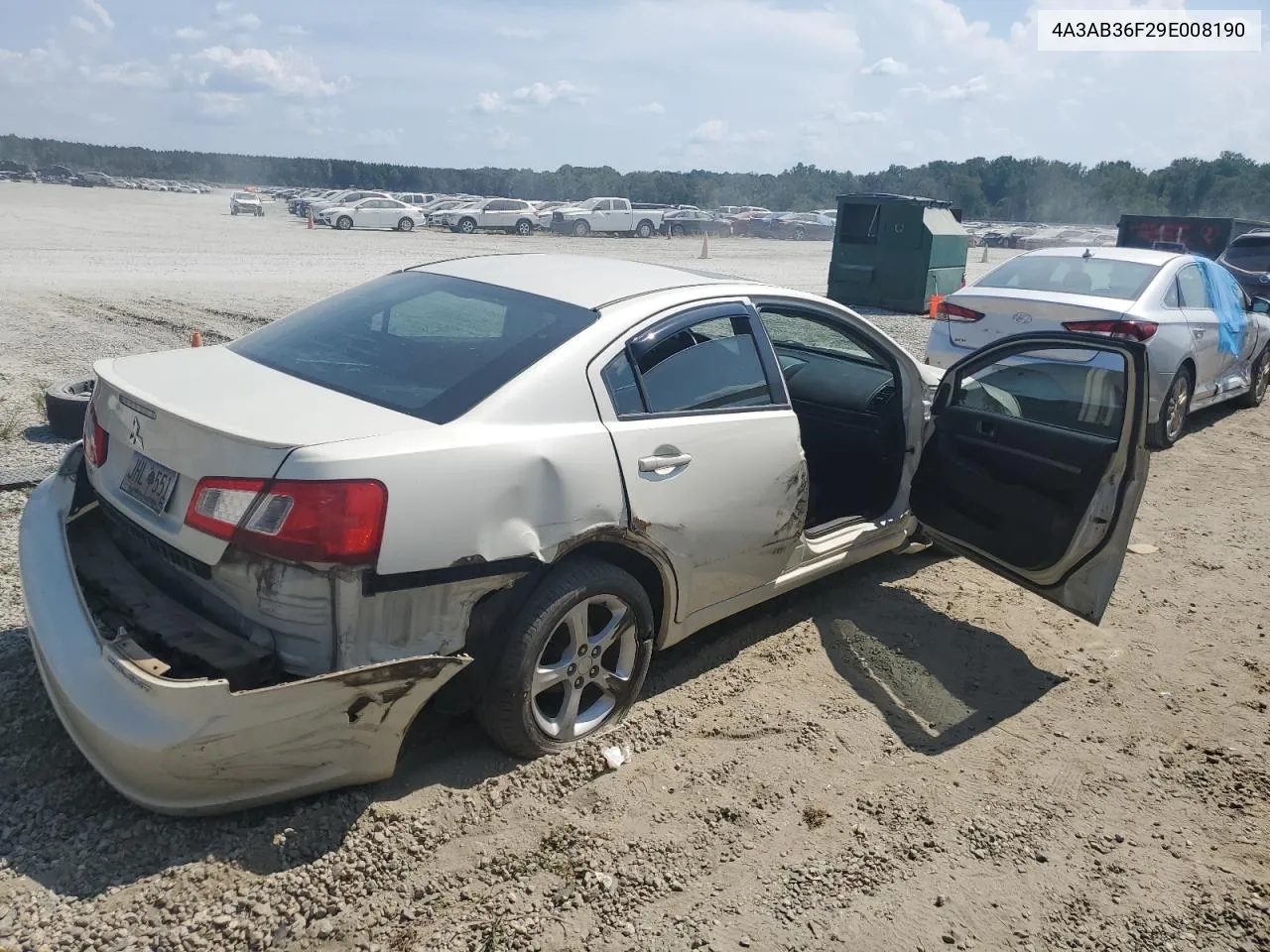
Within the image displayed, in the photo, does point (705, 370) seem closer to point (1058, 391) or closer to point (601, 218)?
point (1058, 391)

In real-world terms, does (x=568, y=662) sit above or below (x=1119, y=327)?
below

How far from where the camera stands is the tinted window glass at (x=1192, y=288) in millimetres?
8289

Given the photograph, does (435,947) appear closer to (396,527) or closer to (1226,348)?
(396,527)

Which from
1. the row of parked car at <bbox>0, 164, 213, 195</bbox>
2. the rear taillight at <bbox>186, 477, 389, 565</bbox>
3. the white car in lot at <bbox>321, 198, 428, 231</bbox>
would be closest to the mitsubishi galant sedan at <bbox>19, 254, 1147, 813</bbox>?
the rear taillight at <bbox>186, 477, 389, 565</bbox>

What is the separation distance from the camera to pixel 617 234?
40.0 m

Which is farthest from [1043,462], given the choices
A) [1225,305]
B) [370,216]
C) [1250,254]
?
[370,216]

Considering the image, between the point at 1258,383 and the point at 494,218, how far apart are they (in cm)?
3100

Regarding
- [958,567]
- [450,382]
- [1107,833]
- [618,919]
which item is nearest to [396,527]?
[450,382]

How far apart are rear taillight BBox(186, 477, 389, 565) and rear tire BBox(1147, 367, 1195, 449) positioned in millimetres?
6854

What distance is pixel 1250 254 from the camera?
15281 mm

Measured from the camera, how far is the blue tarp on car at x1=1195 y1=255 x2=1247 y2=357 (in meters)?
8.66

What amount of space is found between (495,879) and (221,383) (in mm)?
1765

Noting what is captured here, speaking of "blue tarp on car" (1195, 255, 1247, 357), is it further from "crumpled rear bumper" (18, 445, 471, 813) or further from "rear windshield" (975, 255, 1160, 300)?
"crumpled rear bumper" (18, 445, 471, 813)

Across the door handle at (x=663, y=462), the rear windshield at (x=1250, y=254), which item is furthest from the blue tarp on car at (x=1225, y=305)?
the door handle at (x=663, y=462)
